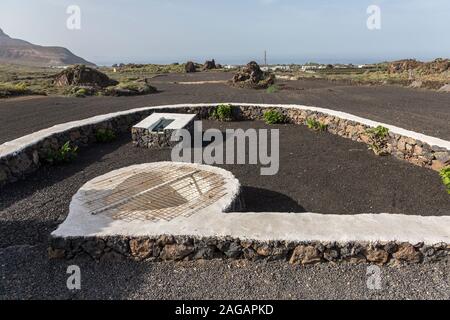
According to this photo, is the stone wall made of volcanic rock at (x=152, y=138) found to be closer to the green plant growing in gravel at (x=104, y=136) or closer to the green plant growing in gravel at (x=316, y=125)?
the green plant growing in gravel at (x=104, y=136)

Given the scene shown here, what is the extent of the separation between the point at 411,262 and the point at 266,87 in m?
23.2

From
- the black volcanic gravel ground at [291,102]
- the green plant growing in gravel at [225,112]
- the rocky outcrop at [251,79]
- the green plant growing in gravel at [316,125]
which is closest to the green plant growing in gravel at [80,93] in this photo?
the black volcanic gravel ground at [291,102]

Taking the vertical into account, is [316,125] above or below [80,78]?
below

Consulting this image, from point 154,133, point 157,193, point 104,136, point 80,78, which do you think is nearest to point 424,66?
point 80,78

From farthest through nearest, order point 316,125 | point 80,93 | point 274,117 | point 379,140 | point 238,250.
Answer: point 80,93 < point 274,117 < point 316,125 < point 379,140 < point 238,250

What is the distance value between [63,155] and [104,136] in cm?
227

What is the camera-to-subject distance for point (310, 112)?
42.8ft

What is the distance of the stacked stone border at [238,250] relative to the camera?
4.65m

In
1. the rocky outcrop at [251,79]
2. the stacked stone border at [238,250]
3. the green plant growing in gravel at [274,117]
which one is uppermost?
the rocky outcrop at [251,79]

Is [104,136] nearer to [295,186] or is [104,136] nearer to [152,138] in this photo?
[152,138]

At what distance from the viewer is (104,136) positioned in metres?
11.3

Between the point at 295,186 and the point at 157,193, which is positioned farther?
the point at 295,186

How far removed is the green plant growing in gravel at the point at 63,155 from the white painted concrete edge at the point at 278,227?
4101mm
